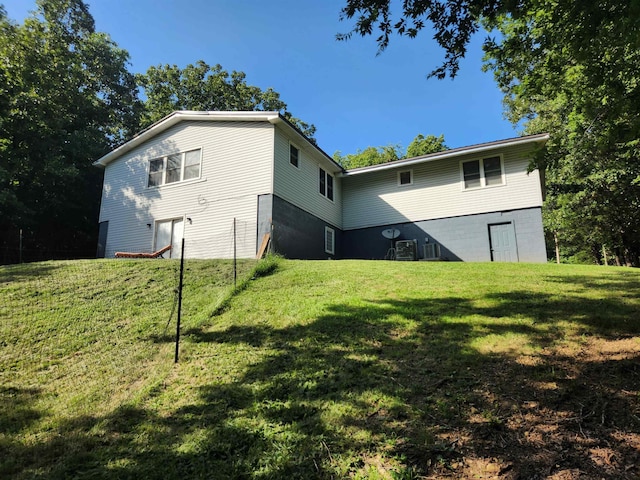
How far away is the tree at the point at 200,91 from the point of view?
2788cm

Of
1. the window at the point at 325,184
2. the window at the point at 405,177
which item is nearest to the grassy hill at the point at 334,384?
the window at the point at 325,184

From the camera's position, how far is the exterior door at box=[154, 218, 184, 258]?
14516mm

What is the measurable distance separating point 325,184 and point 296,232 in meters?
3.46

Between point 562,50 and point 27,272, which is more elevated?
point 562,50

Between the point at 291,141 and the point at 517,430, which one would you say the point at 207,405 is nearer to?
the point at 517,430

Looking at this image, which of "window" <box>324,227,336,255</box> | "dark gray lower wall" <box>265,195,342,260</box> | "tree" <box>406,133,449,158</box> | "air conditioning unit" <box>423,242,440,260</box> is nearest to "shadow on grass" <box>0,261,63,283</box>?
"dark gray lower wall" <box>265,195,342,260</box>

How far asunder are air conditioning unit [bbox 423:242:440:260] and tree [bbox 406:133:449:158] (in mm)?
18091

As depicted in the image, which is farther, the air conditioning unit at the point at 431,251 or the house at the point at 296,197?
the air conditioning unit at the point at 431,251

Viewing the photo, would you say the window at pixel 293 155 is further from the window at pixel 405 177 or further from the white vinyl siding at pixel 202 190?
the window at pixel 405 177

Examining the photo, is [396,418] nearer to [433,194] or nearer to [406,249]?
[406,249]

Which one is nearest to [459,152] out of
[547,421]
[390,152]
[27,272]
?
[547,421]

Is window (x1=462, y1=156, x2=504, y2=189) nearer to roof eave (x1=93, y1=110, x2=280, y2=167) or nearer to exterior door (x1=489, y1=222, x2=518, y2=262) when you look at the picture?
exterior door (x1=489, y1=222, x2=518, y2=262)

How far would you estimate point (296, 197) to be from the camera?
47.5ft

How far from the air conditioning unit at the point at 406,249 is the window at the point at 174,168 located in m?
8.19
